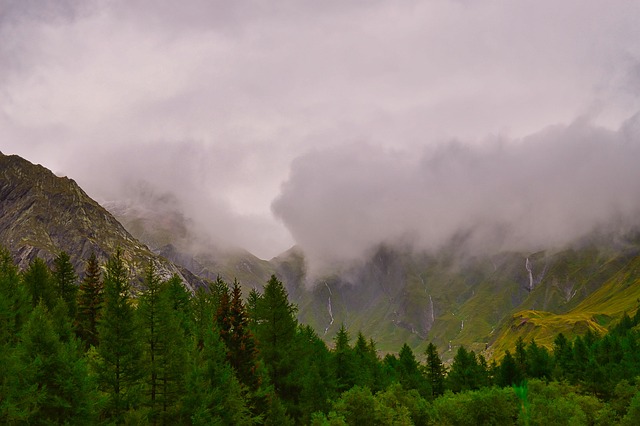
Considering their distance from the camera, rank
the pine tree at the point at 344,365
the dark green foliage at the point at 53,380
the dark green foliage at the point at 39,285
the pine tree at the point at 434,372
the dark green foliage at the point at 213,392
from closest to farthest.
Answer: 1. the dark green foliage at the point at 53,380
2. the dark green foliage at the point at 213,392
3. the dark green foliage at the point at 39,285
4. the pine tree at the point at 344,365
5. the pine tree at the point at 434,372

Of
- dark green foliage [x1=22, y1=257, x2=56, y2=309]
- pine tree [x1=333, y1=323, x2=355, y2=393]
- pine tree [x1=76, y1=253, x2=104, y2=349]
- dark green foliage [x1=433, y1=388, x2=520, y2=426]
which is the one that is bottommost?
dark green foliage [x1=433, y1=388, x2=520, y2=426]

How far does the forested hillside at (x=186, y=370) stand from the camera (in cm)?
3253

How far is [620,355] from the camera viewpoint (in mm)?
91938

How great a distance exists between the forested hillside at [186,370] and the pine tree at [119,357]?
0.07 meters

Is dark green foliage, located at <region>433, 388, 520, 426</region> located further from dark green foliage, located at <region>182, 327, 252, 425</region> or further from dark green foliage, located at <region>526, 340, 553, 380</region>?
dark green foliage, located at <region>526, 340, 553, 380</region>

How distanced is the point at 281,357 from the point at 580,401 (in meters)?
42.2

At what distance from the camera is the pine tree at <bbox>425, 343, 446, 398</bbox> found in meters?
90.3

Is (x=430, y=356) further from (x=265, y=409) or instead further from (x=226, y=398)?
(x=226, y=398)

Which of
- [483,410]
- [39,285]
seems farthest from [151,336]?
[483,410]

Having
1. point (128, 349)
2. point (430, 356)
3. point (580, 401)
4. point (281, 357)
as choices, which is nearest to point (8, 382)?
point (128, 349)

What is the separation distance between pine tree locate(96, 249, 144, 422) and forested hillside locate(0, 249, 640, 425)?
75mm

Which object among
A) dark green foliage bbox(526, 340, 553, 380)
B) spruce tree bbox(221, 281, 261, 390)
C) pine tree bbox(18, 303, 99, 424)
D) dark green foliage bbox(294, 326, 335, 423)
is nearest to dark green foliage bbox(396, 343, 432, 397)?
dark green foliage bbox(526, 340, 553, 380)

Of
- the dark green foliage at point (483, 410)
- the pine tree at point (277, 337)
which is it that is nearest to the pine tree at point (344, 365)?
the dark green foliage at point (483, 410)

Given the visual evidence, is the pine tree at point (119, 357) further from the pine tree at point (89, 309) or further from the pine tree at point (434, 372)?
the pine tree at point (434, 372)
